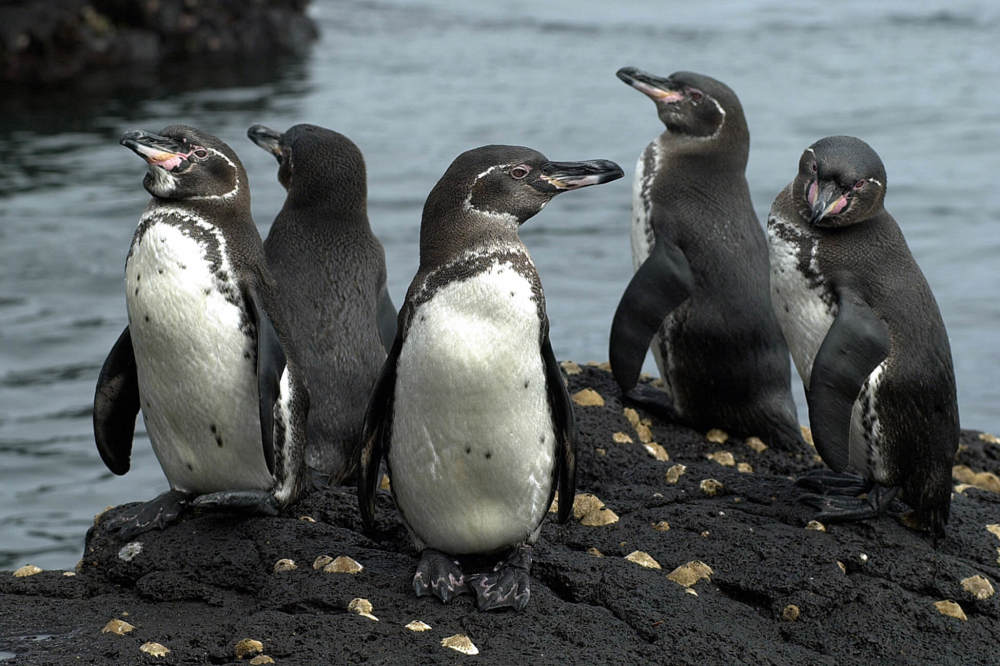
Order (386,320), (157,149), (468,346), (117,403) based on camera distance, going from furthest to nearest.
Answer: (386,320) < (117,403) < (157,149) < (468,346)

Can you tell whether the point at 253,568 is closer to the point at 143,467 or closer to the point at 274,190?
the point at 143,467

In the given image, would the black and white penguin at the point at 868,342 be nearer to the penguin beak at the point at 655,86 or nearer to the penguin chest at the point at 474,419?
the penguin chest at the point at 474,419

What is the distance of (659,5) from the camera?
26906 mm

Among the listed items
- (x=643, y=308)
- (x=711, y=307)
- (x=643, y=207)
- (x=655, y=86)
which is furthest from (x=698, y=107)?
(x=643, y=308)

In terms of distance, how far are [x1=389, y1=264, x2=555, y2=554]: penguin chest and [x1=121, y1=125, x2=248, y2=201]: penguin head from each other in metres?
0.89

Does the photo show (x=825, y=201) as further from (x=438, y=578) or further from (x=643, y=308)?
(x=438, y=578)

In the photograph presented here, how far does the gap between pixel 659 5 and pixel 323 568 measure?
2395cm

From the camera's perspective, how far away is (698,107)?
19.7ft

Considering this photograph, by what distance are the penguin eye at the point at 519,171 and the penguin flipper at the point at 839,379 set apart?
3.77ft

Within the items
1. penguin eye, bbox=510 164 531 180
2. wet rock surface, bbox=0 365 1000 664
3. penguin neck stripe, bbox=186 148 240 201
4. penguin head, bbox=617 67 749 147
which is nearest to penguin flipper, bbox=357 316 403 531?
wet rock surface, bbox=0 365 1000 664

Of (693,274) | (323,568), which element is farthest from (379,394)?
(693,274)

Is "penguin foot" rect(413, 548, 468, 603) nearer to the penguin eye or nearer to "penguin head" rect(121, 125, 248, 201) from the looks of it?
the penguin eye

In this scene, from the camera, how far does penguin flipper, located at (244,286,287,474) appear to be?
4230 millimetres

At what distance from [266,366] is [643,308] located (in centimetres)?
183
